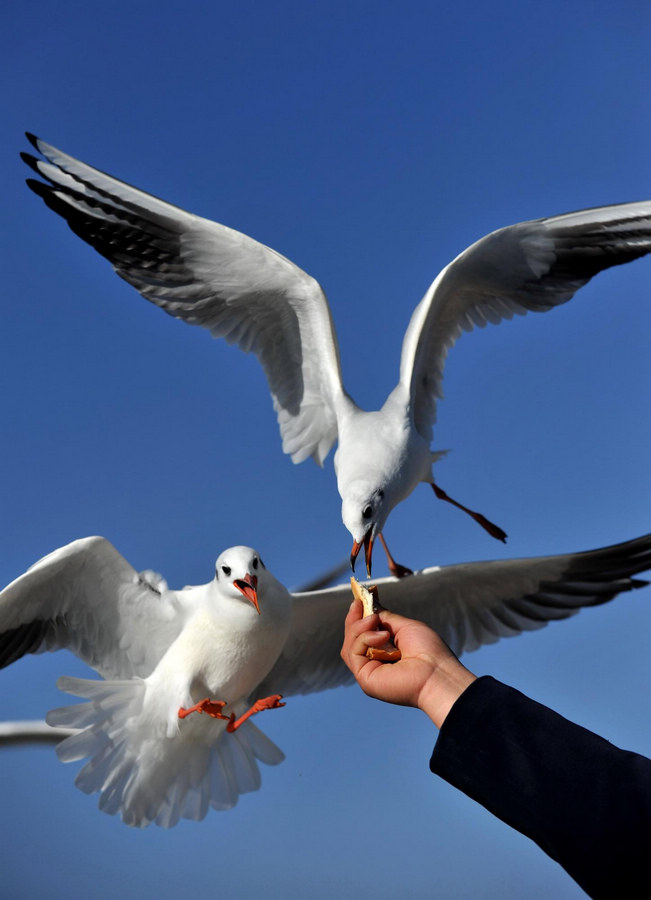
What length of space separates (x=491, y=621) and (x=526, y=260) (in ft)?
4.17

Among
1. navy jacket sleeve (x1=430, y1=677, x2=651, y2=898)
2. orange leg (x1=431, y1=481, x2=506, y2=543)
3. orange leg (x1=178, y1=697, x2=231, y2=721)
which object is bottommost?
orange leg (x1=178, y1=697, x2=231, y2=721)

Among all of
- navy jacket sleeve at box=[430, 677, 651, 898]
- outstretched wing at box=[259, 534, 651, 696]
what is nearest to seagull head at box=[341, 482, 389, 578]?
outstretched wing at box=[259, 534, 651, 696]

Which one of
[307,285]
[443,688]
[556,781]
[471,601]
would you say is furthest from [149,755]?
[556,781]

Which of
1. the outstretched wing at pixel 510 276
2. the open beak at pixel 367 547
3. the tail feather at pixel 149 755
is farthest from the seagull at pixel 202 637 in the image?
the outstretched wing at pixel 510 276

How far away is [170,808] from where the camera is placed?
2971 millimetres

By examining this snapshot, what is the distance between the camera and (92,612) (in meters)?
2.99

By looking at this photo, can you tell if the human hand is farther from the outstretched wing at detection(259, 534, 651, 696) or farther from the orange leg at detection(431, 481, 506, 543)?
the orange leg at detection(431, 481, 506, 543)

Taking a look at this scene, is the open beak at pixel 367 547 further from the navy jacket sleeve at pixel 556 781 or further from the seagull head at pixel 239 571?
the navy jacket sleeve at pixel 556 781

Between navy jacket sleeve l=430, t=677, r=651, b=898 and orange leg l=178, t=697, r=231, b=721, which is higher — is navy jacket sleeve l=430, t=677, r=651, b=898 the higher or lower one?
the higher one

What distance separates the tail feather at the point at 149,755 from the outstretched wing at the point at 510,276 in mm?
1236

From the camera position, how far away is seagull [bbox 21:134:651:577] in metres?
3.16

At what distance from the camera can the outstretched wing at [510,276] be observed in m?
3.16

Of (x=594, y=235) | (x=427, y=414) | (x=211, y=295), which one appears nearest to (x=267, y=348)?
(x=211, y=295)

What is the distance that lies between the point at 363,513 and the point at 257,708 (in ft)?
2.17
